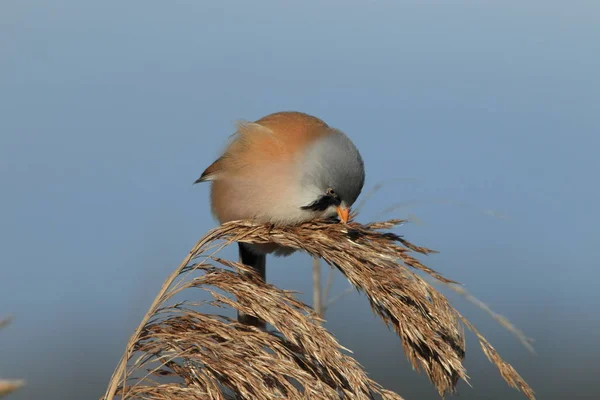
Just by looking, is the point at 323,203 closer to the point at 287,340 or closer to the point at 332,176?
the point at 332,176

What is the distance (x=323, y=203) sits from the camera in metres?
2.37

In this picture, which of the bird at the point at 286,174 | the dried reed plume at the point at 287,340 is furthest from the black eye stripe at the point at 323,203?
the dried reed plume at the point at 287,340

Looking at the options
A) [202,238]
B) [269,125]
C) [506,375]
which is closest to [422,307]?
[506,375]

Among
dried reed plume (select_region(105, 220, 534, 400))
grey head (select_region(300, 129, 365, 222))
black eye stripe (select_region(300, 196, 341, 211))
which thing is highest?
grey head (select_region(300, 129, 365, 222))

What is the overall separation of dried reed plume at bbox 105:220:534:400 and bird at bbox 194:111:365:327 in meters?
0.55

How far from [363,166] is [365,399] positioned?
3.43 ft

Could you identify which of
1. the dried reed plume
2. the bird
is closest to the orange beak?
the bird

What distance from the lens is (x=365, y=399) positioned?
160cm

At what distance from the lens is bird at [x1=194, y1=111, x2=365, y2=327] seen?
2.35 metres

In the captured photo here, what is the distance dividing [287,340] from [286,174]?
87cm

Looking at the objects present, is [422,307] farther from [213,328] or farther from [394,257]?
[213,328]

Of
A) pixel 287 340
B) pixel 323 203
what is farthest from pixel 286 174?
pixel 287 340

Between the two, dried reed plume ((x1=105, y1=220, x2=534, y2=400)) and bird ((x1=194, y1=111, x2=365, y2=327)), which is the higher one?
bird ((x1=194, y1=111, x2=365, y2=327))

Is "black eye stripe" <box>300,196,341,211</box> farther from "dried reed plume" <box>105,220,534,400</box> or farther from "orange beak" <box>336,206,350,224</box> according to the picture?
"dried reed plume" <box>105,220,534,400</box>
